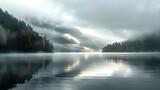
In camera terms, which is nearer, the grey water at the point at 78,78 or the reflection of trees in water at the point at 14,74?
the grey water at the point at 78,78

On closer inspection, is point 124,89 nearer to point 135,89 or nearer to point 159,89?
point 135,89

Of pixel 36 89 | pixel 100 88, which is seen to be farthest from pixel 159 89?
pixel 36 89

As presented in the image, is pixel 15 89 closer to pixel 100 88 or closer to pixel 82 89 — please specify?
pixel 82 89

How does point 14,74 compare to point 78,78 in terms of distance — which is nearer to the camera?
point 78,78

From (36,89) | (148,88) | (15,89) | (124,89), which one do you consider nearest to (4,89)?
(15,89)

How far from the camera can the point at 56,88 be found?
31828mm

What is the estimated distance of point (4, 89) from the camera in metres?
31.2

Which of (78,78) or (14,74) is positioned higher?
(14,74)

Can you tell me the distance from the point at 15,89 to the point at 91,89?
8.04 m

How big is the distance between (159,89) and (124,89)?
12.0 ft

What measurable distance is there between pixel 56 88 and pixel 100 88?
15.7 feet

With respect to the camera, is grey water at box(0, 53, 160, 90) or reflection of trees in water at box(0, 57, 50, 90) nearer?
grey water at box(0, 53, 160, 90)

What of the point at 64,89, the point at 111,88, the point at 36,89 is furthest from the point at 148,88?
the point at 36,89

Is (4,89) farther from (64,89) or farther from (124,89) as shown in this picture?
(124,89)
